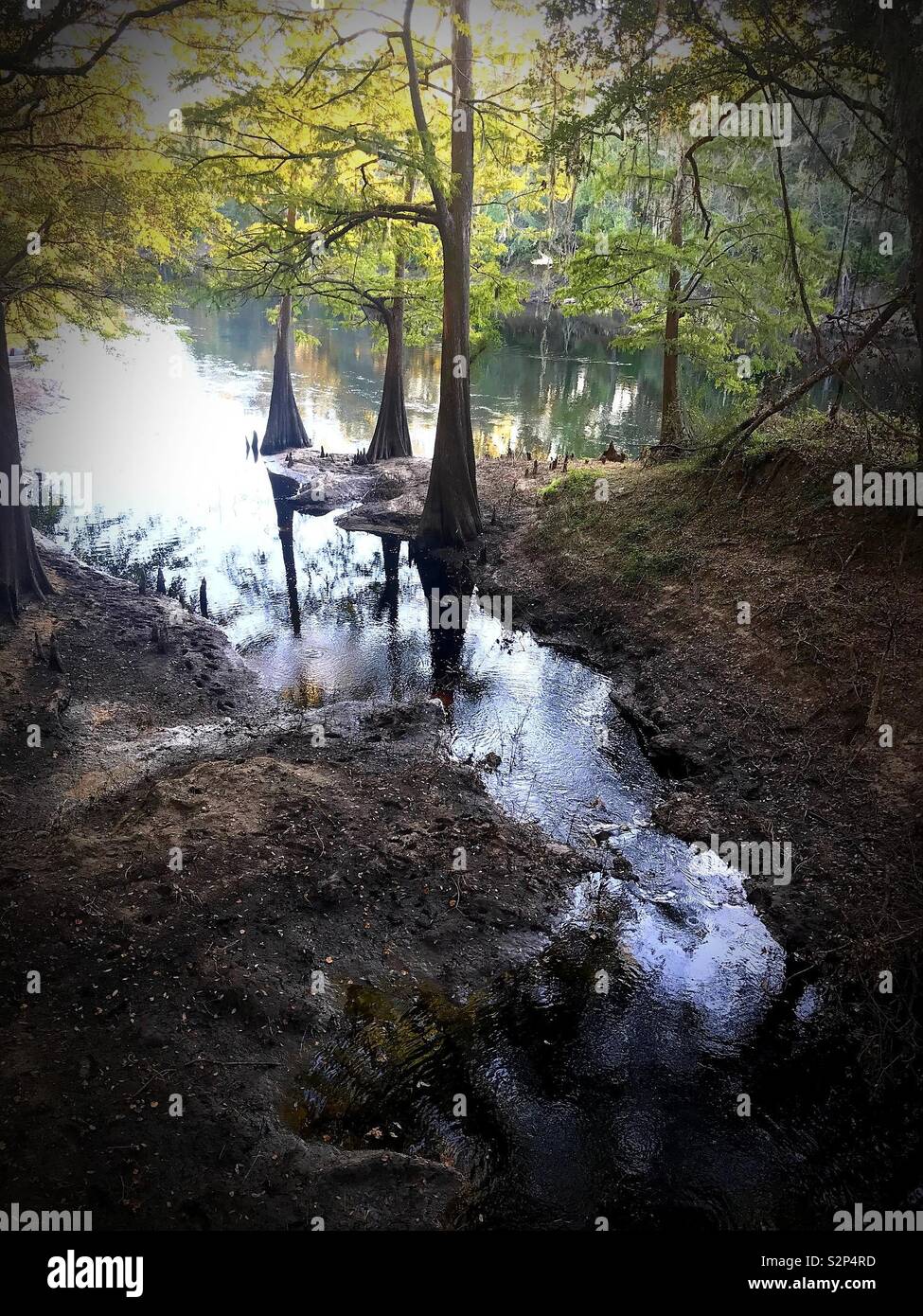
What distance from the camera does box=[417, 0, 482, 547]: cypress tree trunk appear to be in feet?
50.5

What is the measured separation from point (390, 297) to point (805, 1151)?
77.2 ft

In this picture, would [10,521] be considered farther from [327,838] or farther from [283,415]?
A: [283,415]

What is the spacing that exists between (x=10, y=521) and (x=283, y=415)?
55.0 ft

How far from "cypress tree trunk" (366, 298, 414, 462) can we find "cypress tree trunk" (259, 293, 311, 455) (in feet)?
13.6

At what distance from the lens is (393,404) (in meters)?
24.8

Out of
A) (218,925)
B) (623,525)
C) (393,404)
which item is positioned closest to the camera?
(218,925)

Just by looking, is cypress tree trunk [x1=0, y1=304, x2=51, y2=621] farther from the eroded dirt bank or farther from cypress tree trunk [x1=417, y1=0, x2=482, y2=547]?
cypress tree trunk [x1=417, y1=0, x2=482, y2=547]

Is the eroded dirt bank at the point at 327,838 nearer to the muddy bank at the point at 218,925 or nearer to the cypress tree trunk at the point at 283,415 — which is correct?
the muddy bank at the point at 218,925

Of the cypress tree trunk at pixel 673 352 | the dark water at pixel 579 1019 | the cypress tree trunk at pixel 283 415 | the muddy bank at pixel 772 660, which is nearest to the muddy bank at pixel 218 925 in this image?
the dark water at pixel 579 1019

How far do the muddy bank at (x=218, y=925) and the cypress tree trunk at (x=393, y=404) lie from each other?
631 inches

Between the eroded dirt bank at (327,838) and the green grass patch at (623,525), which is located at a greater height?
the green grass patch at (623,525)

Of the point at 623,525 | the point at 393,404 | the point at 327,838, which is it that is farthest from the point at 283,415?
the point at 327,838

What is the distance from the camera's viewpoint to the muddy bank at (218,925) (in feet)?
14.8
